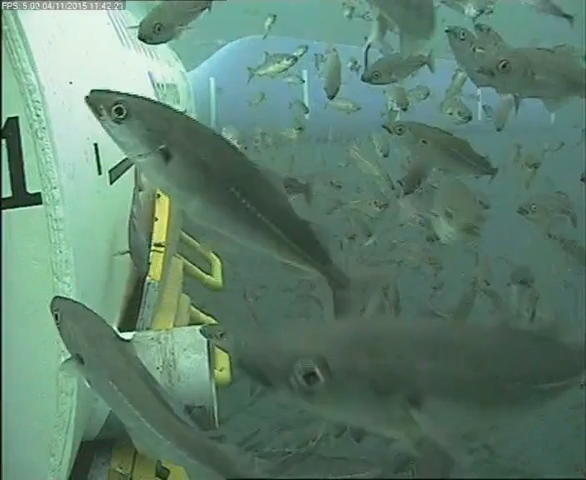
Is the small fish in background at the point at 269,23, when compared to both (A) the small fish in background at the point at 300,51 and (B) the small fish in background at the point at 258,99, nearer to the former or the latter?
(A) the small fish in background at the point at 300,51

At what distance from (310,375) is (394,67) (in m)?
2.11

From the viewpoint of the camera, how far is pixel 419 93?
412 centimetres

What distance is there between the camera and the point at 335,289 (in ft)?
4.15

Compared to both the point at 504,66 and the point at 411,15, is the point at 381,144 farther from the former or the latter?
the point at 504,66

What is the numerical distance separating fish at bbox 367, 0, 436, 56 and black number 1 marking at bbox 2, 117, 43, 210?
3.64 feet

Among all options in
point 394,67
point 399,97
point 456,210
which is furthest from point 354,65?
point 456,210

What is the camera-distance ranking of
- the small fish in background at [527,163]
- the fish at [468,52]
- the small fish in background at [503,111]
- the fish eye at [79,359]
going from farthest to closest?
1. the small fish in background at [527,163]
2. the small fish in background at [503,111]
3. the fish at [468,52]
4. the fish eye at [79,359]

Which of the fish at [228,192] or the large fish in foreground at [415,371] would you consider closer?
the large fish in foreground at [415,371]

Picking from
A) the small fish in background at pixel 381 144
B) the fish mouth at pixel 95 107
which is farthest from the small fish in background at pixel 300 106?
the fish mouth at pixel 95 107

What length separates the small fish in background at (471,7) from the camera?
3.28m

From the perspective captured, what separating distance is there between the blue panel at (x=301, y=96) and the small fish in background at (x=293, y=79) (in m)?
0.03

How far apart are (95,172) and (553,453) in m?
2.58

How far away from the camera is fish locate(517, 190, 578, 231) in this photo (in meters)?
3.68

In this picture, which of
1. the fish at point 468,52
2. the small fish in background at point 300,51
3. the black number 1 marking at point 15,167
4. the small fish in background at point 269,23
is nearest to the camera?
the black number 1 marking at point 15,167
